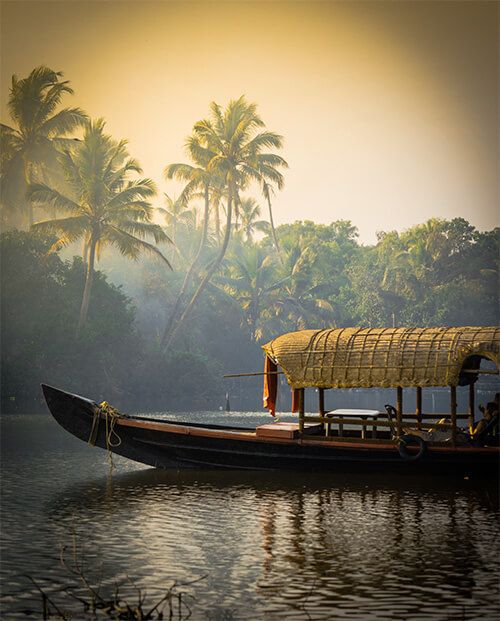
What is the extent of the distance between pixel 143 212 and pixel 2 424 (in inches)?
668

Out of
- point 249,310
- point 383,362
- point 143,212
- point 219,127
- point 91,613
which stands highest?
point 219,127

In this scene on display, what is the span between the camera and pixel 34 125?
43.1 m

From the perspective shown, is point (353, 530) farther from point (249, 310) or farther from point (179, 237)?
point (179, 237)

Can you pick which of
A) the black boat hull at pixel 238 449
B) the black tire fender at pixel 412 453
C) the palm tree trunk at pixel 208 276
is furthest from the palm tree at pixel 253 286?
the black tire fender at pixel 412 453

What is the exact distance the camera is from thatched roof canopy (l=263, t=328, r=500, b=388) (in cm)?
1438

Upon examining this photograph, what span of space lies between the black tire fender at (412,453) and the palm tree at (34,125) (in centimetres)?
3346

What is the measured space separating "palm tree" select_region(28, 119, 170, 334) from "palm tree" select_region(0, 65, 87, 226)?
2276mm

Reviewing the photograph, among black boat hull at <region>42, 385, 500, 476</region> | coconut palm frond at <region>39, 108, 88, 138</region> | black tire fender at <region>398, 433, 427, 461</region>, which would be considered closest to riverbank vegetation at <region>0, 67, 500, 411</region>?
coconut palm frond at <region>39, 108, 88, 138</region>

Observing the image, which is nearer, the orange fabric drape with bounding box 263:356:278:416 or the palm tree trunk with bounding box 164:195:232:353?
the orange fabric drape with bounding box 263:356:278:416

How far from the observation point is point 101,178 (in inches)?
1613

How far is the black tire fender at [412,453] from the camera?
14789mm

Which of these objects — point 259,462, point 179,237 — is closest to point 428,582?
point 259,462

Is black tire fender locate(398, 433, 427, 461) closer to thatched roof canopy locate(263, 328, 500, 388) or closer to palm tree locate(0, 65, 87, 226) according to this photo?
thatched roof canopy locate(263, 328, 500, 388)

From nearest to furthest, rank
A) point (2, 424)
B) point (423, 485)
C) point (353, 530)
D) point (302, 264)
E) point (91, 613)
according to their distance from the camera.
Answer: point (91, 613) → point (353, 530) → point (423, 485) → point (2, 424) → point (302, 264)
